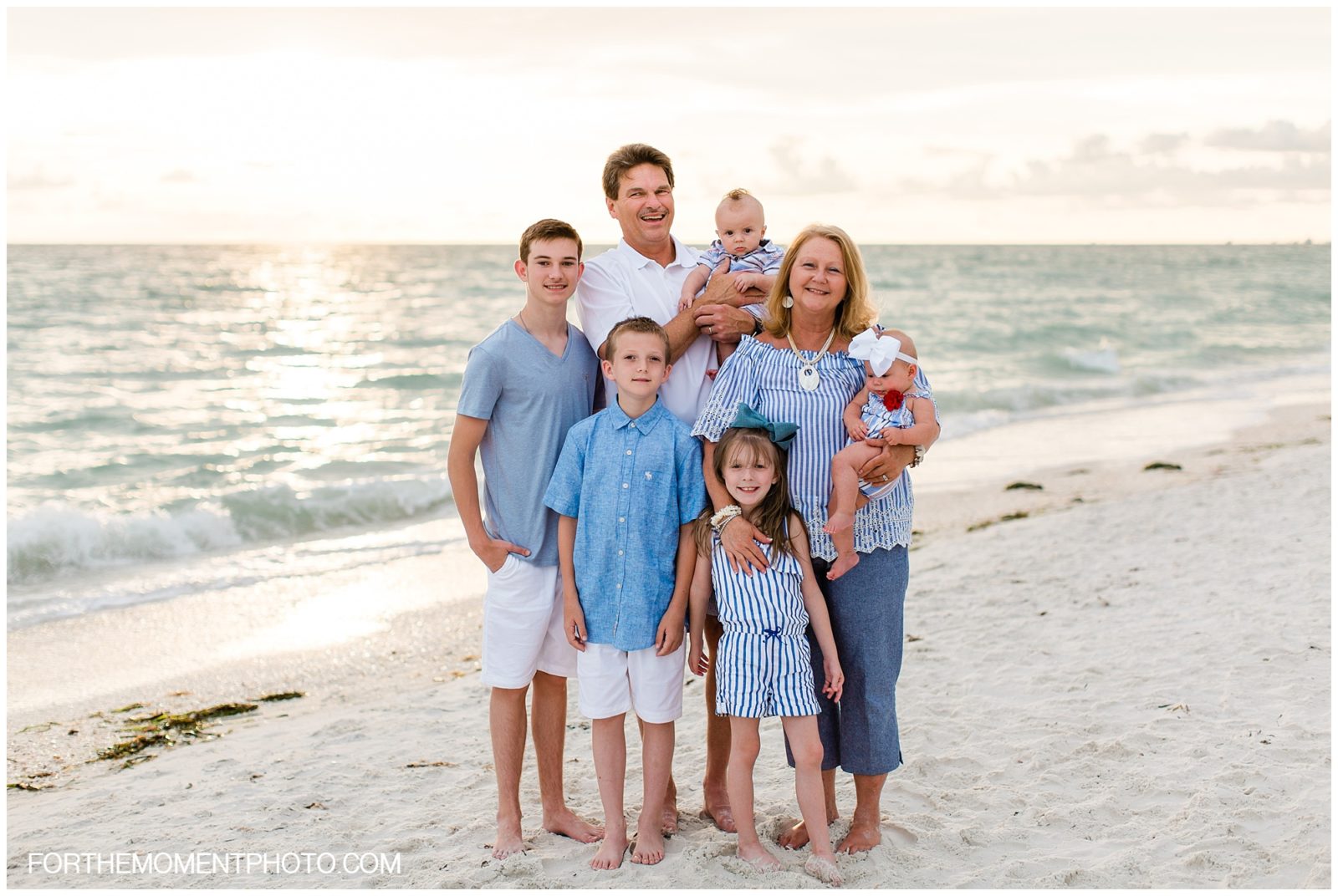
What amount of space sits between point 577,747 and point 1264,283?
166 ft

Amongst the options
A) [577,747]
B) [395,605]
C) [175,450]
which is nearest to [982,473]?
[395,605]

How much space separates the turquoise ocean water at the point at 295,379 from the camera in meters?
9.34

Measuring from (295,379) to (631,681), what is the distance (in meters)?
16.9

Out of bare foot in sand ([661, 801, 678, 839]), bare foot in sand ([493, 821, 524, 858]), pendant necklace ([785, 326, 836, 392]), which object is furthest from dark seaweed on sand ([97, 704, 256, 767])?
pendant necklace ([785, 326, 836, 392])

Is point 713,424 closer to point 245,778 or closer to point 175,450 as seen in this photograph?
point 245,778

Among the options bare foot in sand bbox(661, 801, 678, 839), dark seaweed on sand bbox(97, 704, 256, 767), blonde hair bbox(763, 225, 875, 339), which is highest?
blonde hair bbox(763, 225, 875, 339)

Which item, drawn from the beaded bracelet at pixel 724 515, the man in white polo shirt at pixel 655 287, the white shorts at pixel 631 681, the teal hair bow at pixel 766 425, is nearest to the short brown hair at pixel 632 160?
the man in white polo shirt at pixel 655 287

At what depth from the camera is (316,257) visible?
60.6 meters

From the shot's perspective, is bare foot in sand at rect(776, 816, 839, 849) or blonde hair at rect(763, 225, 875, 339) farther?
bare foot in sand at rect(776, 816, 839, 849)

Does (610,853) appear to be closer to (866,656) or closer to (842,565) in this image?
(866,656)

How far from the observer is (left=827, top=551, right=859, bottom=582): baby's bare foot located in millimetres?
3525

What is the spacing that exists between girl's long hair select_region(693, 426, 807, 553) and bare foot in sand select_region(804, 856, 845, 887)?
3.51 feet

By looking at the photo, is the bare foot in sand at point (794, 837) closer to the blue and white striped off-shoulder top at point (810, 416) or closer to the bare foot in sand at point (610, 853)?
the bare foot in sand at point (610, 853)

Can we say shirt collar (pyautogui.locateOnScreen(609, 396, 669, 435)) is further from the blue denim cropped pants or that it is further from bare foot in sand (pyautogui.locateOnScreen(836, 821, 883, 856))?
bare foot in sand (pyautogui.locateOnScreen(836, 821, 883, 856))
